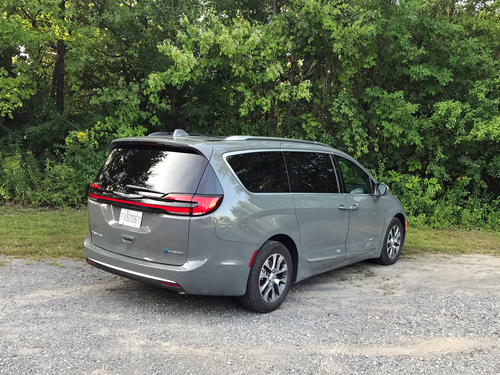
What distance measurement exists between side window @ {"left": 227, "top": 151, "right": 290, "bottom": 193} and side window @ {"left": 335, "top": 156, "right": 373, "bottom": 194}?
1.29 m

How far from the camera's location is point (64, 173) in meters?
11.0

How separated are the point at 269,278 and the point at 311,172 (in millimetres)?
1487

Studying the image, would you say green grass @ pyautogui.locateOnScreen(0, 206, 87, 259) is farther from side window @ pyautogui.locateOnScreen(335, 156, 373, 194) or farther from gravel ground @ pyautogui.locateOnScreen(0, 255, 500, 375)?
side window @ pyautogui.locateOnScreen(335, 156, 373, 194)

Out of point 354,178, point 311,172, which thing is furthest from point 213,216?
point 354,178

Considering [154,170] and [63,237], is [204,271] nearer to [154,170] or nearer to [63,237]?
[154,170]

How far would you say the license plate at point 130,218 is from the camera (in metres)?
4.22

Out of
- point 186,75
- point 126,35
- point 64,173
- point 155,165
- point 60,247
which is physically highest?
point 126,35

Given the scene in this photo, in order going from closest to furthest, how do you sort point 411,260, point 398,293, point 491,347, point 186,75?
point 491,347 < point 398,293 < point 411,260 < point 186,75

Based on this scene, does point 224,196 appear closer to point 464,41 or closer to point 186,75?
point 186,75

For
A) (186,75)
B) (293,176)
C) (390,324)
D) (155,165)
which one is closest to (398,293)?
(390,324)

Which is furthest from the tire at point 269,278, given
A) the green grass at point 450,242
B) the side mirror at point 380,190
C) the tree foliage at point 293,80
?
the tree foliage at point 293,80

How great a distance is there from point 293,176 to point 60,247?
159 inches

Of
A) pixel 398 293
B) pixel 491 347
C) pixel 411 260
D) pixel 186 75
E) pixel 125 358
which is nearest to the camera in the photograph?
pixel 125 358

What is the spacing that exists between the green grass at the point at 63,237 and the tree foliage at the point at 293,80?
3.98ft
